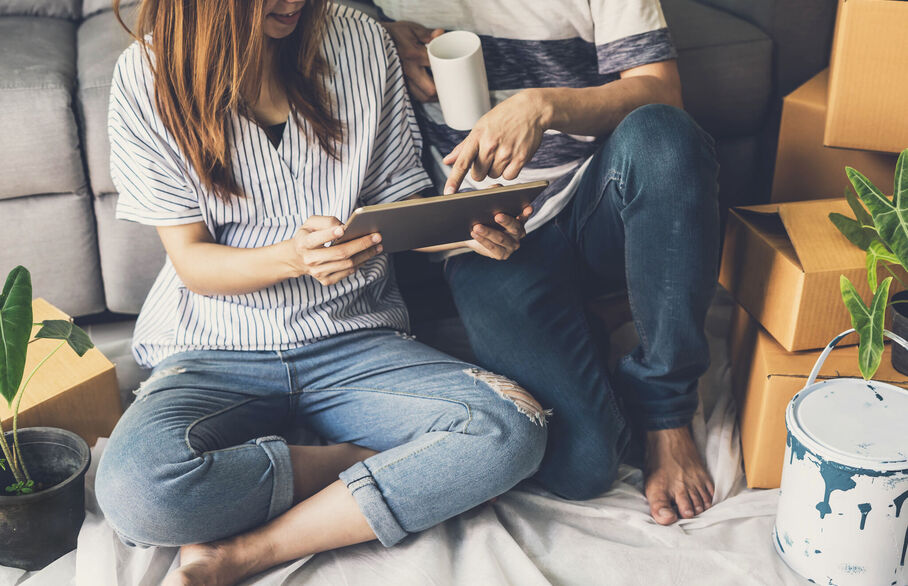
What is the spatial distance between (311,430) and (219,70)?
1.68ft

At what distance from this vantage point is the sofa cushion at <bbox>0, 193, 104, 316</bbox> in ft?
4.77

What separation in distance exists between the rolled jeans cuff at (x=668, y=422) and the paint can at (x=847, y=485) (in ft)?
0.63

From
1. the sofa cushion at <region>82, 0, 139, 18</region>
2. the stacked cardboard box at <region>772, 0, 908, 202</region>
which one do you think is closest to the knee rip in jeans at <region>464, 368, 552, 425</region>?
the stacked cardboard box at <region>772, 0, 908, 202</region>

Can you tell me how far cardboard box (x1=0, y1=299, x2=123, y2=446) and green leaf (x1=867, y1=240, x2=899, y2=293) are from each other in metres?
1.05

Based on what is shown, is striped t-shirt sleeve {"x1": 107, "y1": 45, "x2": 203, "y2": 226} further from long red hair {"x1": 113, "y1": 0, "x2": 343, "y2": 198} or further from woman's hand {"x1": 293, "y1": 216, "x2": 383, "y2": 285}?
woman's hand {"x1": 293, "y1": 216, "x2": 383, "y2": 285}

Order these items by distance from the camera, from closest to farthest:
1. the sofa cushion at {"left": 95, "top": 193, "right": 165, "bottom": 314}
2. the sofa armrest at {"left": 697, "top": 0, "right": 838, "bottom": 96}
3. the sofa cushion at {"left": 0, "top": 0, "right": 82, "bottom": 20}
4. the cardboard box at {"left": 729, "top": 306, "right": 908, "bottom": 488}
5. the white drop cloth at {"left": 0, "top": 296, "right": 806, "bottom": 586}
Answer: the white drop cloth at {"left": 0, "top": 296, "right": 806, "bottom": 586} < the cardboard box at {"left": 729, "top": 306, "right": 908, "bottom": 488} < the sofa cushion at {"left": 95, "top": 193, "right": 165, "bottom": 314} < the sofa armrest at {"left": 697, "top": 0, "right": 838, "bottom": 96} < the sofa cushion at {"left": 0, "top": 0, "right": 82, "bottom": 20}

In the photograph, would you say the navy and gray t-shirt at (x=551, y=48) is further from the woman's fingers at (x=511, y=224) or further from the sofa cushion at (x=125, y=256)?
the sofa cushion at (x=125, y=256)

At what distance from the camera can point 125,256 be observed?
1.51m

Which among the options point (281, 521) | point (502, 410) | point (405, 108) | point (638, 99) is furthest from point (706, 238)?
point (281, 521)

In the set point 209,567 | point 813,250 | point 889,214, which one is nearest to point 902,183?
point 889,214

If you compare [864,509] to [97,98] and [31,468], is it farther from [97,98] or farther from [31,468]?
[97,98]

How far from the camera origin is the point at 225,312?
46.7 inches

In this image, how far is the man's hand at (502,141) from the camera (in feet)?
3.49

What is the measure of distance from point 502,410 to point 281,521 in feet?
1.01
